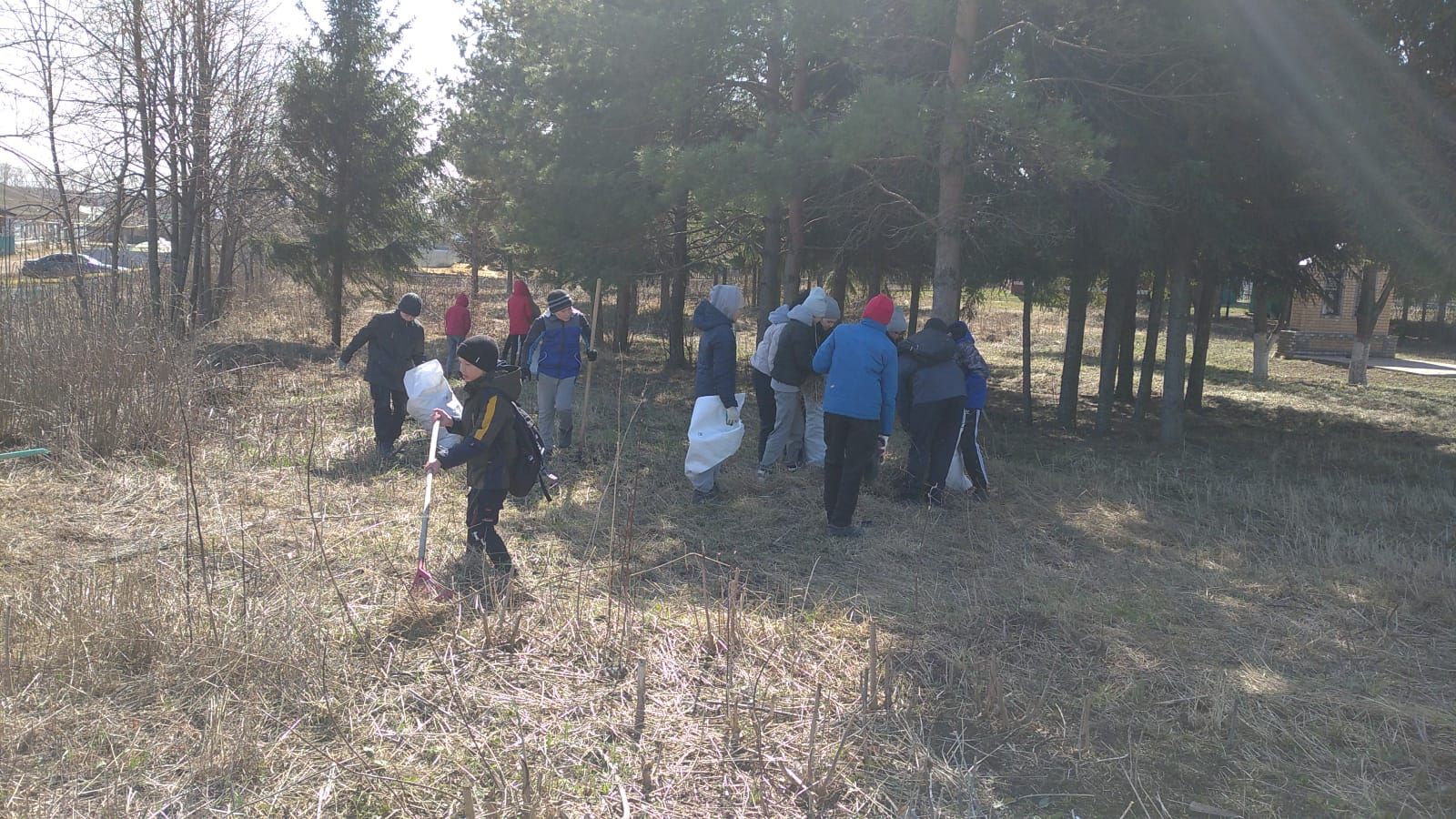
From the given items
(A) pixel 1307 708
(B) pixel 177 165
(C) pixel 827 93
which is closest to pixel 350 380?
(B) pixel 177 165

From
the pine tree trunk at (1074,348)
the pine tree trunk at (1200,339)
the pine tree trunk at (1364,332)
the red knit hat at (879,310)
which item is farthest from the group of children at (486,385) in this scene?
the pine tree trunk at (1364,332)

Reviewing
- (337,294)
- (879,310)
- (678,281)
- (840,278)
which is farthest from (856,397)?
(337,294)

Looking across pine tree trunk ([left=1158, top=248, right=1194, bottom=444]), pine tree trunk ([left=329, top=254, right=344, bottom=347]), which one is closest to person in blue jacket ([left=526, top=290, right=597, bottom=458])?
pine tree trunk ([left=1158, top=248, right=1194, bottom=444])

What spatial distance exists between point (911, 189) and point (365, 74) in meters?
13.9

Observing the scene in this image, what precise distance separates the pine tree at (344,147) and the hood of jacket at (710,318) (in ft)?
48.0

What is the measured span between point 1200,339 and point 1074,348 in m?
3.05

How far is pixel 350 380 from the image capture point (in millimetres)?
13914

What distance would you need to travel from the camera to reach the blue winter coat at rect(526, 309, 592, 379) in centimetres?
885

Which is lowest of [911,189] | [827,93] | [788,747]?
[788,747]

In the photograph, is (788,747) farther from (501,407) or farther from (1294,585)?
(1294,585)

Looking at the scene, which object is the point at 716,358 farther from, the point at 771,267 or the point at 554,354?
the point at 771,267

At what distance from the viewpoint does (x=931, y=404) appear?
805cm

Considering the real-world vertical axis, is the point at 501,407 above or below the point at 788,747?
above

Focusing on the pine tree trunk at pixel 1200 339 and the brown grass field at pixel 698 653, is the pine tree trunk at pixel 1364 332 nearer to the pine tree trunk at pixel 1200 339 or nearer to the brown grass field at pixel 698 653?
the pine tree trunk at pixel 1200 339
